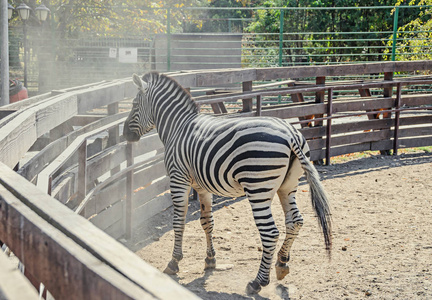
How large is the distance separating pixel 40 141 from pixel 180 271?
2122mm

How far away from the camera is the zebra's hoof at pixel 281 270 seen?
16.2 ft

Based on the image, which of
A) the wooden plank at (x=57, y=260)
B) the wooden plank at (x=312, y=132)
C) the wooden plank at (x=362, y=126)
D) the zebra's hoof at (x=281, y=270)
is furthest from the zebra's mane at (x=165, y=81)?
the wooden plank at (x=362, y=126)

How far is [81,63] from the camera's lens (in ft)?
68.1

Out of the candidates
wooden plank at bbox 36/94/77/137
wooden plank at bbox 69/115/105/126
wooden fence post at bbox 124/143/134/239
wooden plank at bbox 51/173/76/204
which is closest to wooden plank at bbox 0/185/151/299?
wooden plank at bbox 36/94/77/137

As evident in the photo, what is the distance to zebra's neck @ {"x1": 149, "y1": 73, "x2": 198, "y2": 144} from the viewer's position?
546cm

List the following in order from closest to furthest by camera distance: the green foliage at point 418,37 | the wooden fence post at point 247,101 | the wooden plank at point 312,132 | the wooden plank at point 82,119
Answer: the wooden plank at point 82,119 → the wooden fence post at point 247,101 → the wooden plank at point 312,132 → the green foliage at point 418,37

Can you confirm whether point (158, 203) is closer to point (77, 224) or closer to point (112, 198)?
point (112, 198)

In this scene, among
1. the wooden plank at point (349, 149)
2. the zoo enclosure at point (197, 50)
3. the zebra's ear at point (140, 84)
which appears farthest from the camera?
the zoo enclosure at point (197, 50)

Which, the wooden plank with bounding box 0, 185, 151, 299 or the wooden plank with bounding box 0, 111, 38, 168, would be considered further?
the wooden plank with bounding box 0, 111, 38, 168

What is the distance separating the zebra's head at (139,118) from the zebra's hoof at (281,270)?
6.53ft

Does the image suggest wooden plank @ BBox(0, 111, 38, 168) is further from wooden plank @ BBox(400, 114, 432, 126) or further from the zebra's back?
wooden plank @ BBox(400, 114, 432, 126)

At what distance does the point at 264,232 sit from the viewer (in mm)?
4551

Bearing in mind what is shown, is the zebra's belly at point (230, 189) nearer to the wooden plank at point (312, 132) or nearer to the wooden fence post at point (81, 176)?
the wooden fence post at point (81, 176)

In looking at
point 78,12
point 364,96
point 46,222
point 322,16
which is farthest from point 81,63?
point 46,222
